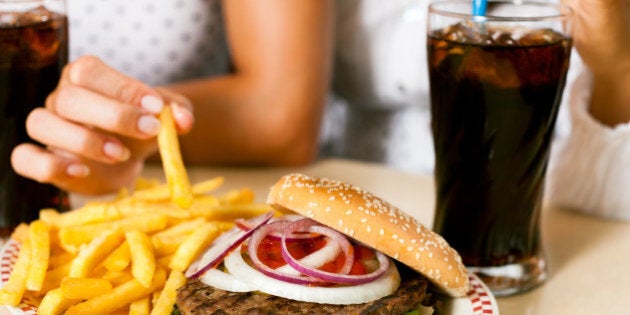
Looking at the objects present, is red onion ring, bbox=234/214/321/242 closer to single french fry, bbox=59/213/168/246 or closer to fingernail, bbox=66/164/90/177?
single french fry, bbox=59/213/168/246

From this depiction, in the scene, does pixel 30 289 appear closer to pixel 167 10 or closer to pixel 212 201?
pixel 212 201

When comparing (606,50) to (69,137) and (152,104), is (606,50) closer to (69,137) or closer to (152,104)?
(152,104)

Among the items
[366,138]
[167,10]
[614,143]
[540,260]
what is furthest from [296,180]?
[366,138]

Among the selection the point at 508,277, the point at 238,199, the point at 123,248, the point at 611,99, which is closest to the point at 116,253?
the point at 123,248

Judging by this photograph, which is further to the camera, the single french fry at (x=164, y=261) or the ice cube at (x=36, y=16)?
the ice cube at (x=36, y=16)

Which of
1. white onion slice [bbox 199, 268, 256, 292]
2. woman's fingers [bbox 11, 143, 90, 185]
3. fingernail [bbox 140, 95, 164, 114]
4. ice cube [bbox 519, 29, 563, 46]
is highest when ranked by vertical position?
ice cube [bbox 519, 29, 563, 46]

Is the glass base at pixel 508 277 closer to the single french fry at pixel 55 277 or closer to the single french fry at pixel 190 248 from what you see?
the single french fry at pixel 190 248

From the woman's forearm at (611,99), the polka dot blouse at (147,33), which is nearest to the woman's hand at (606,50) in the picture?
the woman's forearm at (611,99)

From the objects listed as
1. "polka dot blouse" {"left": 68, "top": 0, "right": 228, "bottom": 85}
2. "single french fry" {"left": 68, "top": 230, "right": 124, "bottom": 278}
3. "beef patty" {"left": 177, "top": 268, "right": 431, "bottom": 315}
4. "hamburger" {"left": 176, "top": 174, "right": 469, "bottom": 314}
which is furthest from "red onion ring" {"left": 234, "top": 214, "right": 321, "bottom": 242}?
"polka dot blouse" {"left": 68, "top": 0, "right": 228, "bottom": 85}
